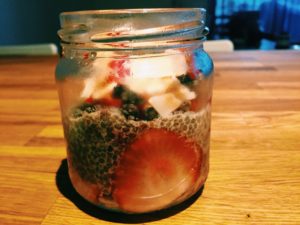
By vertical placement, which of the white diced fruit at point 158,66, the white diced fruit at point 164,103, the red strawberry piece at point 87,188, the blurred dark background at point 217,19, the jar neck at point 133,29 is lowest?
the blurred dark background at point 217,19

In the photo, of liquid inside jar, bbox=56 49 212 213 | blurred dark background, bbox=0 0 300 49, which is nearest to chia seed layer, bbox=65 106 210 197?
liquid inside jar, bbox=56 49 212 213

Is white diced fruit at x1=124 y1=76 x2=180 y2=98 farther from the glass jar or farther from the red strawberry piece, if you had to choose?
the red strawberry piece

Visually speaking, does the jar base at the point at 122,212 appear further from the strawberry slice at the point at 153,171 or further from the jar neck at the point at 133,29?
the jar neck at the point at 133,29

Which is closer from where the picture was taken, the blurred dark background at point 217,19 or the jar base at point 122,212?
the jar base at point 122,212

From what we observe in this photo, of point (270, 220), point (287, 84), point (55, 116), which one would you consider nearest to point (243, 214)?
point (270, 220)

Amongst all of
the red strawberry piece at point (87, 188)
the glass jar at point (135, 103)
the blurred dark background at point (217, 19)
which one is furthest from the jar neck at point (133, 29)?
the blurred dark background at point (217, 19)

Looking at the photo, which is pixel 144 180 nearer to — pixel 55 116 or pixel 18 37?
pixel 55 116

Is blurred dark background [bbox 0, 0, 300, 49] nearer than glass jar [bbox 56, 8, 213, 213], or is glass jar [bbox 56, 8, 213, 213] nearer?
glass jar [bbox 56, 8, 213, 213]
